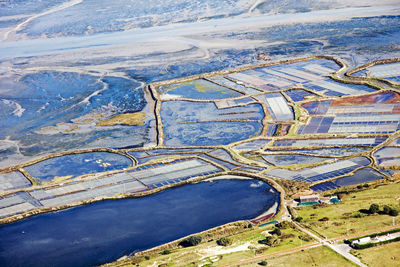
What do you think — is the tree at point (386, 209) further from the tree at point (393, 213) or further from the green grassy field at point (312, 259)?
the green grassy field at point (312, 259)

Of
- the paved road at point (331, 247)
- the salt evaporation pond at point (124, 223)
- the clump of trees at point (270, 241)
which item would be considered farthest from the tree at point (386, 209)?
the salt evaporation pond at point (124, 223)

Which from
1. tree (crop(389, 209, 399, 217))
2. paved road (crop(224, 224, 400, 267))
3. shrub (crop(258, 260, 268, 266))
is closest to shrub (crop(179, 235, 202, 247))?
paved road (crop(224, 224, 400, 267))

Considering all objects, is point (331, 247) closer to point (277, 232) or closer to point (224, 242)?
point (277, 232)

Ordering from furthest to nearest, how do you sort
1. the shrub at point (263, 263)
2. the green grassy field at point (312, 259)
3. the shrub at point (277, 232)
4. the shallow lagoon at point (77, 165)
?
the shallow lagoon at point (77, 165) < the shrub at point (277, 232) < the shrub at point (263, 263) < the green grassy field at point (312, 259)

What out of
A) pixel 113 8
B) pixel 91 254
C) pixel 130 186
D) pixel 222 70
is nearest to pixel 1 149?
pixel 130 186

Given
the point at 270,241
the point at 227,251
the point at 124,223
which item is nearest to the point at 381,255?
the point at 270,241

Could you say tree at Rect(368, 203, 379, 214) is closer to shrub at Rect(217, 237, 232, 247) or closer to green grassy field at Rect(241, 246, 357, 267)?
green grassy field at Rect(241, 246, 357, 267)

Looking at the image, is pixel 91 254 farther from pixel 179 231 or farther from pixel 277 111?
pixel 277 111
